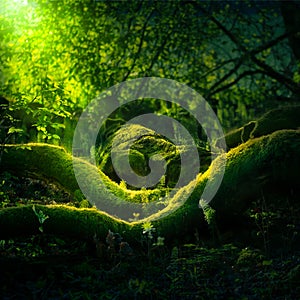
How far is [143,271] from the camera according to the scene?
16.5ft

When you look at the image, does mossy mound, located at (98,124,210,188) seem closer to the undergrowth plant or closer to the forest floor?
the undergrowth plant

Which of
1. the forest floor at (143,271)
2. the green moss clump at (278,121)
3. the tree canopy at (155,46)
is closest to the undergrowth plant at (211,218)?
the forest floor at (143,271)

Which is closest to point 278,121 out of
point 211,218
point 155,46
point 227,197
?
point 227,197

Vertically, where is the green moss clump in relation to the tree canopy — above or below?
below

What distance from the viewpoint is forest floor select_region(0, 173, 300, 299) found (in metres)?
4.48

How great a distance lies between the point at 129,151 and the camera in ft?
30.4

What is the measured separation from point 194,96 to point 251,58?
2377 millimetres

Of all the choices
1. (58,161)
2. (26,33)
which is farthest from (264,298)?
(26,33)

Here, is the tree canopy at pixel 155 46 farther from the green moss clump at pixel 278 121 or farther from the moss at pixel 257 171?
the moss at pixel 257 171

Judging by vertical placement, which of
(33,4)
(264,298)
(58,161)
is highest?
(33,4)

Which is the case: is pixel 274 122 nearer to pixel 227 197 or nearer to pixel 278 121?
pixel 278 121

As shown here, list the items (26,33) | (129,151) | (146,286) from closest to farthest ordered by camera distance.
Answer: (146,286), (129,151), (26,33)

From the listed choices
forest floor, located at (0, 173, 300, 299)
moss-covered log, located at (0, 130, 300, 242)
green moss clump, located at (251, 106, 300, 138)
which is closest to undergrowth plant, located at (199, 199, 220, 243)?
moss-covered log, located at (0, 130, 300, 242)

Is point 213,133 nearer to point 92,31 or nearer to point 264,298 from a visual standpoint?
point 92,31
